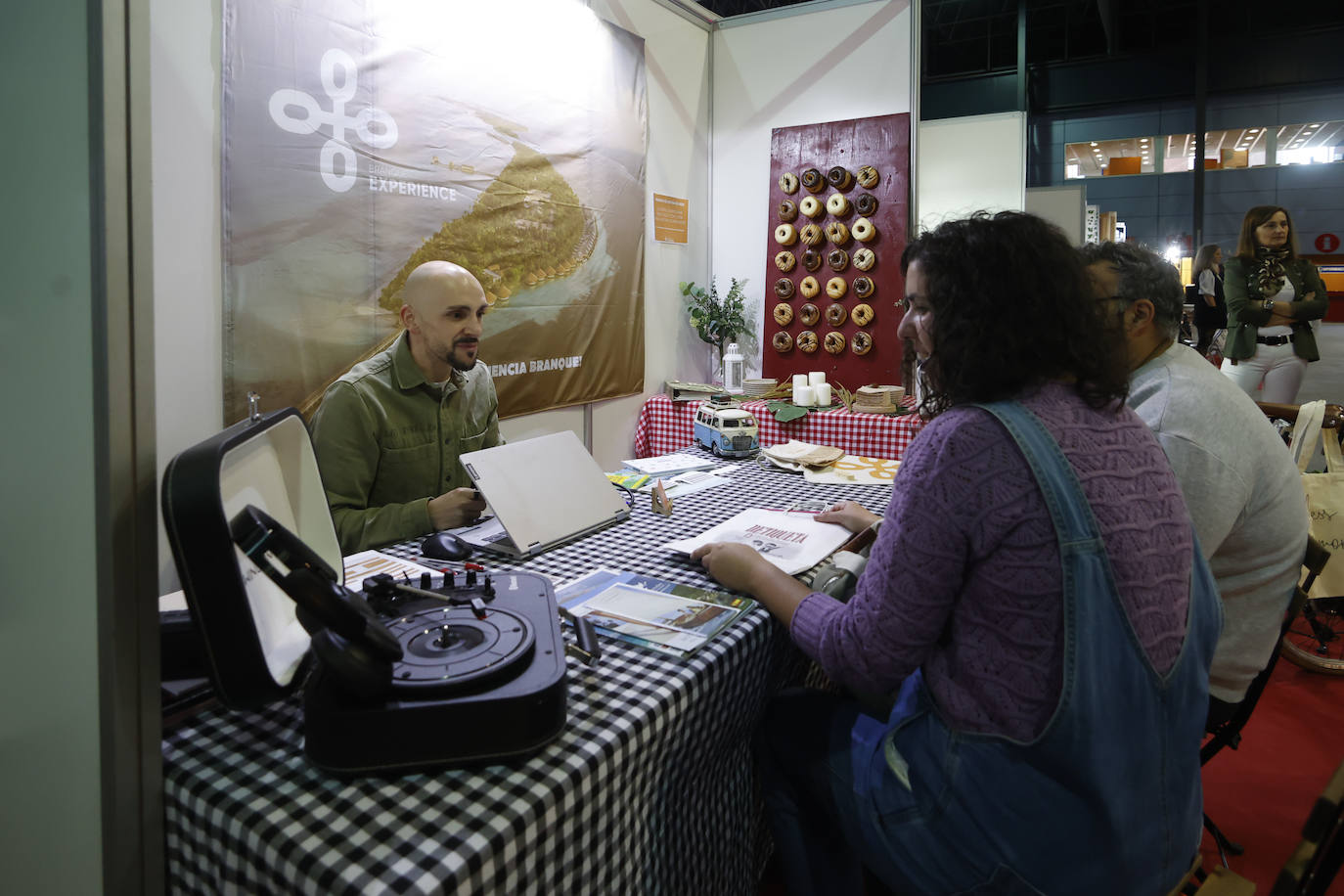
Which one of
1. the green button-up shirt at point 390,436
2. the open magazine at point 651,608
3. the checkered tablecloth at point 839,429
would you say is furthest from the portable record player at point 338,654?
the checkered tablecloth at point 839,429

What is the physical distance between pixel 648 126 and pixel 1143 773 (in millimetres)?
4251

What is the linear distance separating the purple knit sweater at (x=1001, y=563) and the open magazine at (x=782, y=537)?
1.52 feet

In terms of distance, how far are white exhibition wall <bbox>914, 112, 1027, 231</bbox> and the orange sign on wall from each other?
1527 millimetres

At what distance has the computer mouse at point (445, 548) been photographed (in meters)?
1.67

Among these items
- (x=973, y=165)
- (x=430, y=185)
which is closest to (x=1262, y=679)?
(x=430, y=185)

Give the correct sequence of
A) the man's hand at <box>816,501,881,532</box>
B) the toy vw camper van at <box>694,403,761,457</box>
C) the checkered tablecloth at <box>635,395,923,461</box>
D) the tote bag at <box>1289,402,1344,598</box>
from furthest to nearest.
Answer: the checkered tablecloth at <box>635,395,923,461</box> → the toy vw camper van at <box>694,403,761,457</box> → the tote bag at <box>1289,402,1344,598</box> → the man's hand at <box>816,501,881,532</box>

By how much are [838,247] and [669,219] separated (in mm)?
1037

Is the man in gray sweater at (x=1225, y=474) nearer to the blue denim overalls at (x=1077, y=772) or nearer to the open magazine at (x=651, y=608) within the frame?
the blue denim overalls at (x=1077, y=772)

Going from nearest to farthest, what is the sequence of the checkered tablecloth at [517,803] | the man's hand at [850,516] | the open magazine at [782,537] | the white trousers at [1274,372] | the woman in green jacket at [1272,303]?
the checkered tablecloth at [517,803] < the open magazine at [782,537] < the man's hand at [850,516] < the woman in green jacket at [1272,303] < the white trousers at [1274,372]

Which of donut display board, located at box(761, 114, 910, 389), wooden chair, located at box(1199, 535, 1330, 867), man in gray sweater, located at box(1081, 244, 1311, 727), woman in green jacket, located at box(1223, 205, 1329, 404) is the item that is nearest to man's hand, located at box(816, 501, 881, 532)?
man in gray sweater, located at box(1081, 244, 1311, 727)

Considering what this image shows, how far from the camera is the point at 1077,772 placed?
97 centimetres

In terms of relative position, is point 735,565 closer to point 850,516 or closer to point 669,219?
point 850,516

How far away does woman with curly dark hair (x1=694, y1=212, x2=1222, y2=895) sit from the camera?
3.23ft

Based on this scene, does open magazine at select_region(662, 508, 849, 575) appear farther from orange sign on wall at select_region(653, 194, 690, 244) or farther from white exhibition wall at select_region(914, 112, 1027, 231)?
white exhibition wall at select_region(914, 112, 1027, 231)
